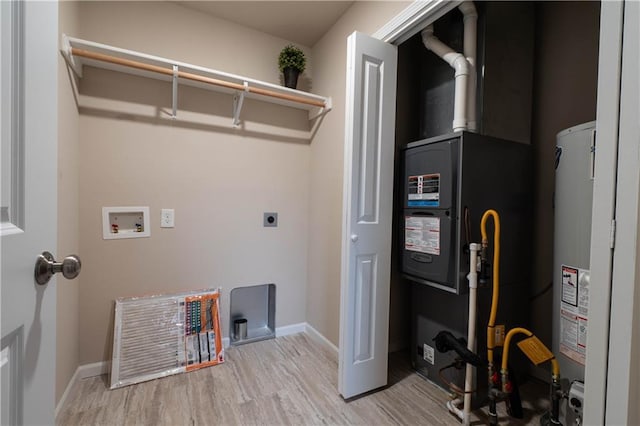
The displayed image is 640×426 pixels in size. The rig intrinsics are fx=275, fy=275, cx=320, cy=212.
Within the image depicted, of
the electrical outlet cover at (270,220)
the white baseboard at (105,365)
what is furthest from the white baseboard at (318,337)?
the electrical outlet cover at (270,220)

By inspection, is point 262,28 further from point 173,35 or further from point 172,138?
point 172,138

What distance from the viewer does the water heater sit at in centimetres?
130

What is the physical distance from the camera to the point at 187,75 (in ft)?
6.11

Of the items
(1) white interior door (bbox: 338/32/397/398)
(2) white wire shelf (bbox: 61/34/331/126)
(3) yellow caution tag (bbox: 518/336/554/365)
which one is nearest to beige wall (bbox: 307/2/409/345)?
(2) white wire shelf (bbox: 61/34/331/126)

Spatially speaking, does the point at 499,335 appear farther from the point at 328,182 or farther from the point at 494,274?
the point at 328,182

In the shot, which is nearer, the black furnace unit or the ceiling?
the black furnace unit

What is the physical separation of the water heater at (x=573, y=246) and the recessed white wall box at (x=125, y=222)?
8.32ft

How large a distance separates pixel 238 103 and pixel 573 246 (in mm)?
2240

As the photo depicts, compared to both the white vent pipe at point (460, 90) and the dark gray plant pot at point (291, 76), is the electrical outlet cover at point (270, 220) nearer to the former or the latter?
the dark gray plant pot at point (291, 76)

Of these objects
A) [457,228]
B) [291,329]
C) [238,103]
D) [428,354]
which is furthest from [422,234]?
[238,103]

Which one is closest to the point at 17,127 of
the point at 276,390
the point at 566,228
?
the point at 276,390

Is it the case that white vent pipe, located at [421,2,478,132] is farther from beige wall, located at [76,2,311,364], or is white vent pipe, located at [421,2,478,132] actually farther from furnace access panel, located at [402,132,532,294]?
beige wall, located at [76,2,311,364]

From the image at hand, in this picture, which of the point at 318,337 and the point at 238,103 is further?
the point at 318,337

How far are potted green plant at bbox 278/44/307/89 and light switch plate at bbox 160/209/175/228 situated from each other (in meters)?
1.37
